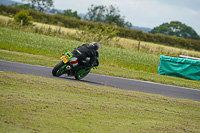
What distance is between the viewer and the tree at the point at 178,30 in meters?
121

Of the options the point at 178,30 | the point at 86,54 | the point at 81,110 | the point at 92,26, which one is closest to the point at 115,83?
the point at 86,54

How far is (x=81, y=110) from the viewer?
6277 millimetres

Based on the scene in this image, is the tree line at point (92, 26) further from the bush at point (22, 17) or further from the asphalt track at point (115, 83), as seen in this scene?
the asphalt track at point (115, 83)

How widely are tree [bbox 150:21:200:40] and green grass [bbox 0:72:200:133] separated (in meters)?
117

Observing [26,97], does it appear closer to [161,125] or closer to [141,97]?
[161,125]

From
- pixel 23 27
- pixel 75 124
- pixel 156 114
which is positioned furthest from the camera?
pixel 23 27

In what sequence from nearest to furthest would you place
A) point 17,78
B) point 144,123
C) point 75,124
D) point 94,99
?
point 75,124 → point 144,123 → point 94,99 → point 17,78

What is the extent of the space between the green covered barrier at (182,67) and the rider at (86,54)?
30.2 feet

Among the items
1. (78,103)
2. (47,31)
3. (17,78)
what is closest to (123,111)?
(78,103)

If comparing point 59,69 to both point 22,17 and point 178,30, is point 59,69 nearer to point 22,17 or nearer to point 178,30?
point 22,17

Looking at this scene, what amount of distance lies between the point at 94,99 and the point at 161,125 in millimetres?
2210

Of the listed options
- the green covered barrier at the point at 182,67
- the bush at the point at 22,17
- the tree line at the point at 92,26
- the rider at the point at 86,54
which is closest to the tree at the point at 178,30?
the tree line at the point at 92,26

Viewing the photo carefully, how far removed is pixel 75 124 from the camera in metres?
5.22

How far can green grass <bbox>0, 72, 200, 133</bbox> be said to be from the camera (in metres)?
5.07
